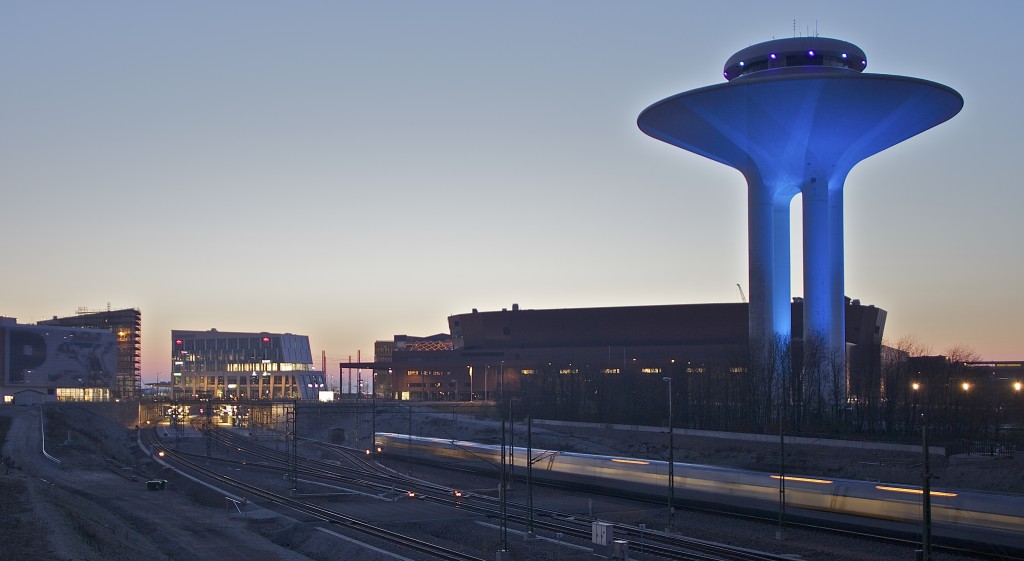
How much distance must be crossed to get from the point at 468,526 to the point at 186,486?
29086 millimetres

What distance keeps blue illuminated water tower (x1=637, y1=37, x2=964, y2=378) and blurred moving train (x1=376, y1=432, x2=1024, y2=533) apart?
3336 cm

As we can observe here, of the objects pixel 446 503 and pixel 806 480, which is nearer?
pixel 806 480

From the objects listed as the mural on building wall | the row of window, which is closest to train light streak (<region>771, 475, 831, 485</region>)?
the row of window

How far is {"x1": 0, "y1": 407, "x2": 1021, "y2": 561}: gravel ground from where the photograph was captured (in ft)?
124

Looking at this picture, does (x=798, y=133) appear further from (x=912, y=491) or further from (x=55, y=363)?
(x=55, y=363)

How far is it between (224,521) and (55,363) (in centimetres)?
14313

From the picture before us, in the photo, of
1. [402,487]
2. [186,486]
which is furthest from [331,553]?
[186,486]

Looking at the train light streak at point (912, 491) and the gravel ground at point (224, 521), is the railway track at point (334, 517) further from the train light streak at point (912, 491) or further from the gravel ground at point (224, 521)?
the train light streak at point (912, 491)

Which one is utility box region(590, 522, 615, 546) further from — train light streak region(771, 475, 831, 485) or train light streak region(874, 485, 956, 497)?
train light streak region(874, 485, 956, 497)

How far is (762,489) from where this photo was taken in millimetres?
48625

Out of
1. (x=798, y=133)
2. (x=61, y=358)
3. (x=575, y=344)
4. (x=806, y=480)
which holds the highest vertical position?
(x=798, y=133)

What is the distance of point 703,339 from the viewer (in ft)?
480

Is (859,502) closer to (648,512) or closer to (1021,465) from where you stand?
(648,512)

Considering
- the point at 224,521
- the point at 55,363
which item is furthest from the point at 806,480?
the point at 55,363
